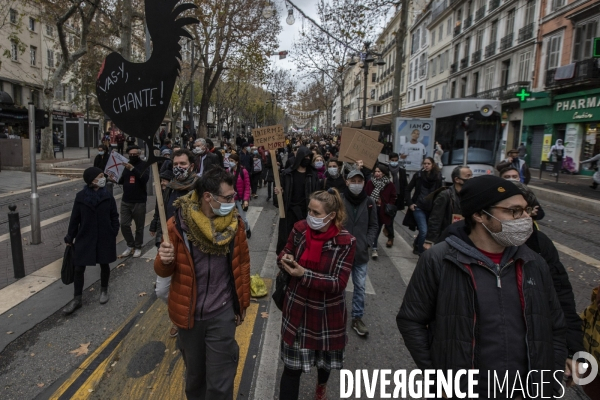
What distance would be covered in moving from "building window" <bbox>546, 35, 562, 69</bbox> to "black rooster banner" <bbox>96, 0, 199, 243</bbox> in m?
28.4

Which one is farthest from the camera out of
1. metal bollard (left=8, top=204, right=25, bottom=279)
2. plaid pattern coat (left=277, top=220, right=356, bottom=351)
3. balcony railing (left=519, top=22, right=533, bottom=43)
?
balcony railing (left=519, top=22, right=533, bottom=43)

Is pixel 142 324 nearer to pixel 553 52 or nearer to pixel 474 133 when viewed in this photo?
pixel 474 133

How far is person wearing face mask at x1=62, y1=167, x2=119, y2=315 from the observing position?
4.74m

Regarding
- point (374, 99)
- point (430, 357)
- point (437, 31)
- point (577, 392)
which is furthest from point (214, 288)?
point (374, 99)

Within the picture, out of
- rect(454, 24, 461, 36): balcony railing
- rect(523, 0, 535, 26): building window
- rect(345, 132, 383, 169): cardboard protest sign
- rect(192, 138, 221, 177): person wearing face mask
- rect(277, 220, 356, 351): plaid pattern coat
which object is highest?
rect(454, 24, 461, 36): balcony railing

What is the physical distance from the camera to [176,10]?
8.71ft

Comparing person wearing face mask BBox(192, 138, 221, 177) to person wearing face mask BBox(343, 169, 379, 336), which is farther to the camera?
person wearing face mask BBox(192, 138, 221, 177)

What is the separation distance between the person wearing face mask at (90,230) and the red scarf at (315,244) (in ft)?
10.1

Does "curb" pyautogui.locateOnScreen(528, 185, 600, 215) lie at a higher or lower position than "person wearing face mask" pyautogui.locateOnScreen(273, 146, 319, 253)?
lower

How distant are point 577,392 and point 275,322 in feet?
9.63

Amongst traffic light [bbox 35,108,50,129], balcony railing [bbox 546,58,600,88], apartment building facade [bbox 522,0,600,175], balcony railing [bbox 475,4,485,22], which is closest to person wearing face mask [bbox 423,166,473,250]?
traffic light [bbox 35,108,50,129]

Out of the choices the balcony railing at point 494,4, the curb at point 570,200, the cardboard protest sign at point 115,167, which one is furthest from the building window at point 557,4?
the cardboard protest sign at point 115,167

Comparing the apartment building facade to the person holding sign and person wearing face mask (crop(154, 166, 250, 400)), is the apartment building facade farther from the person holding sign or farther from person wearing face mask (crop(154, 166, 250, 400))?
person wearing face mask (crop(154, 166, 250, 400))

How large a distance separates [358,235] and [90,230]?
10.4ft
